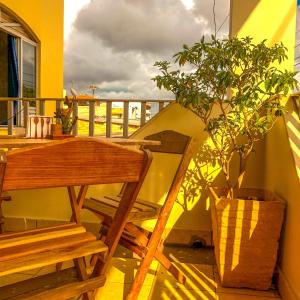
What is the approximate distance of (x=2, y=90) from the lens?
756 cm

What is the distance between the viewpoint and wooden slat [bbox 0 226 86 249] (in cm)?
108

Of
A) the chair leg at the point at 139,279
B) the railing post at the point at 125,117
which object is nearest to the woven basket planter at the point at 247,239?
the chair leg at the point at 139,279

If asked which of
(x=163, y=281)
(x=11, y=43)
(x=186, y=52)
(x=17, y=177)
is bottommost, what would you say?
(x=163, y=281)

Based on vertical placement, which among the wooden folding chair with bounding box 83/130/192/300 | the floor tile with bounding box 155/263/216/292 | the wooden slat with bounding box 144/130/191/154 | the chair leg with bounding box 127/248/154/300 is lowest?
the floor tile with bounding box 155/263/216/292

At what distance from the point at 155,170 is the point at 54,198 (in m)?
0.94

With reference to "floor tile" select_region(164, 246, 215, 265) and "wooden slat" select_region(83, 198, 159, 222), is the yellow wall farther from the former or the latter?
"wooden slat" select_region(83, 198, 159, 222)

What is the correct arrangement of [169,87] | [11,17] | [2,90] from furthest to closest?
[2,90] < [11,17] < [169,87]

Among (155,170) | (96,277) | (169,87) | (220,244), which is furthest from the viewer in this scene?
(155,170)

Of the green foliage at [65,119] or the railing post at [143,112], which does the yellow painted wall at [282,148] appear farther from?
the green foliage at [65,119]

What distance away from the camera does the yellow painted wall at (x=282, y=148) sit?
1844mm

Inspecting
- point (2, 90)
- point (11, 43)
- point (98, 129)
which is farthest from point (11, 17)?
point (98, 129)

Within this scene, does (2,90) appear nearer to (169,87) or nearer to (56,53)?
(56,53)

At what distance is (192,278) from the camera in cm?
222

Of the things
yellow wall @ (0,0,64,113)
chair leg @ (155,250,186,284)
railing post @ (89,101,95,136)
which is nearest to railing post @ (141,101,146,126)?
railing post @ (89,101,95,136)
